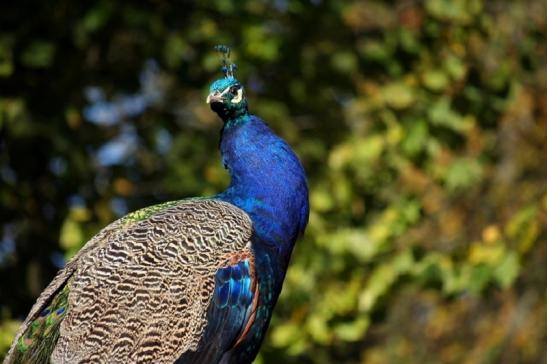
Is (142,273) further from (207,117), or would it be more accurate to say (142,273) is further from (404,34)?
(207,117)

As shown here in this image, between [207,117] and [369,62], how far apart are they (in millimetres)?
2872

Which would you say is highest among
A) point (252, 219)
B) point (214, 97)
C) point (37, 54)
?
point (37, 54)

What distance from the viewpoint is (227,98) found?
5.45 m

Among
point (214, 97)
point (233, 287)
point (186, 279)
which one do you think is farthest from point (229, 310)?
point (214, 97)

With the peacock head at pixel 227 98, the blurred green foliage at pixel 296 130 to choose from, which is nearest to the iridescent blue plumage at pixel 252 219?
the peacock head at pixel 227 98

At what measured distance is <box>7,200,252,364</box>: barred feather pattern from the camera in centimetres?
474

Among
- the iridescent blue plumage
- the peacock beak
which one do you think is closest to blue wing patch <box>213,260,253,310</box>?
the iridescent blue plumage

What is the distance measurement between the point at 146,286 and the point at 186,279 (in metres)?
0.16

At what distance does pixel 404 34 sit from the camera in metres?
8.05

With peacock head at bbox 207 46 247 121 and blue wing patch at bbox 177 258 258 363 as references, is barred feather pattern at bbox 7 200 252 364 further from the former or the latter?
peacock head at bbox 207 46 247 121

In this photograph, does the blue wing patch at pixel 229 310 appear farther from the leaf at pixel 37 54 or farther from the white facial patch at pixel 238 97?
the leaf at pixel 37 54

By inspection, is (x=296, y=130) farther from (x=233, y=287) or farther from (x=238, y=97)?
(x=233, y=287)

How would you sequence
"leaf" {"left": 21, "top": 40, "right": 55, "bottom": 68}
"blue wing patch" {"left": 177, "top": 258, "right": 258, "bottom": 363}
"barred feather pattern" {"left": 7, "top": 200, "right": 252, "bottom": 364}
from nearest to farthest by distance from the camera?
1. "barred feather pattern" {"left": 7, "top": 200, "right": 252, "bottom": 364}
2. "blue wing patch" {"left": 177, "top": 258, "right": 258, "bottom": 363}
3. "leaf" {"left": 21, "top": 40, "right": 55, "bottom": 68}

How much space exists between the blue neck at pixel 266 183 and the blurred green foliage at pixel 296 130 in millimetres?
1653
